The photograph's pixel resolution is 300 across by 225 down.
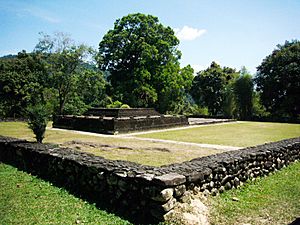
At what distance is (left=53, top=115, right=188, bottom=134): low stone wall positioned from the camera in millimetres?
14766

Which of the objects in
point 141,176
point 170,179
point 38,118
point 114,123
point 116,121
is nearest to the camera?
point 170,179

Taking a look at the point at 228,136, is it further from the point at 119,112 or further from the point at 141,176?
the point at 141,176

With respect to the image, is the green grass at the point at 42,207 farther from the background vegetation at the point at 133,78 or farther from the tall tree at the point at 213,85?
the tall tree at the point at 213,85

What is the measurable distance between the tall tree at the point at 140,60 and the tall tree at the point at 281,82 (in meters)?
8.89

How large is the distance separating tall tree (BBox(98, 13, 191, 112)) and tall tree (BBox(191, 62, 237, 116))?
24.5 ft

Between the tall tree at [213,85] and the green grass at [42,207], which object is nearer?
the green grass at [42,207]

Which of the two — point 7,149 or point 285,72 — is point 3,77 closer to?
point 7,149

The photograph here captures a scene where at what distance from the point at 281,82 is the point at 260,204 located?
2474cm

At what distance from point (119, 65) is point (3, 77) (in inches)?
463

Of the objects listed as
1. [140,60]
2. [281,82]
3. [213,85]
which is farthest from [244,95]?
[140,60]

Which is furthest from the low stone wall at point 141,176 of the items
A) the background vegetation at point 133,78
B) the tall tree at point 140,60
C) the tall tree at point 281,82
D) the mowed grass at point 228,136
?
the tall tree at point 281,82

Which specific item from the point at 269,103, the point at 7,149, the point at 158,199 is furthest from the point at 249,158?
the point at 269,103

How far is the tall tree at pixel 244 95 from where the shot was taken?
2878 centimetres

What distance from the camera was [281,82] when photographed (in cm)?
2570
